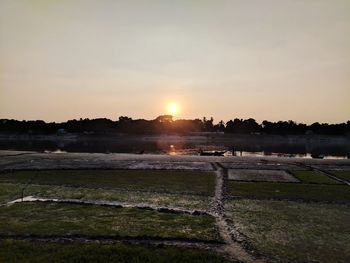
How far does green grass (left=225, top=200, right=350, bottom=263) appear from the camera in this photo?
1803 cm

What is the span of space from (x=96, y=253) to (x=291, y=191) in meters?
21.7

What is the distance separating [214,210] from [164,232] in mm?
6542

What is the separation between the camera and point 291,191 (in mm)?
34438

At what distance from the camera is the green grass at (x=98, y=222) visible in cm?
2008

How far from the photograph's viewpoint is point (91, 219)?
74.4ft

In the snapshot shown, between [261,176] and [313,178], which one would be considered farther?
[261,176]

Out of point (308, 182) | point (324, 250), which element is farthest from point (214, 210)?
point (308, 182)

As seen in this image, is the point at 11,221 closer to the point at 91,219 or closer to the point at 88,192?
the point at 91,219

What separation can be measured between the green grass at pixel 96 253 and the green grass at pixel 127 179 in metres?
15.3

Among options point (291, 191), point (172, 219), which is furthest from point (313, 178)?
point (172, 219)

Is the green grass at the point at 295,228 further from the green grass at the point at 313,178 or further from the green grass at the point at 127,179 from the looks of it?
the green grass at the point at 313,178

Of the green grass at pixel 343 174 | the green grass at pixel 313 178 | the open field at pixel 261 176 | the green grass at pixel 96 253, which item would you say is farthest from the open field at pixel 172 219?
the green grass at pixel 343 174

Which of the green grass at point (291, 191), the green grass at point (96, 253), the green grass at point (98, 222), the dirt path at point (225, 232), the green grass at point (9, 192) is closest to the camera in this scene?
the green grass at point (96, 253)

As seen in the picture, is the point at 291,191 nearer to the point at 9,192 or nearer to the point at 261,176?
the point at 261,176
